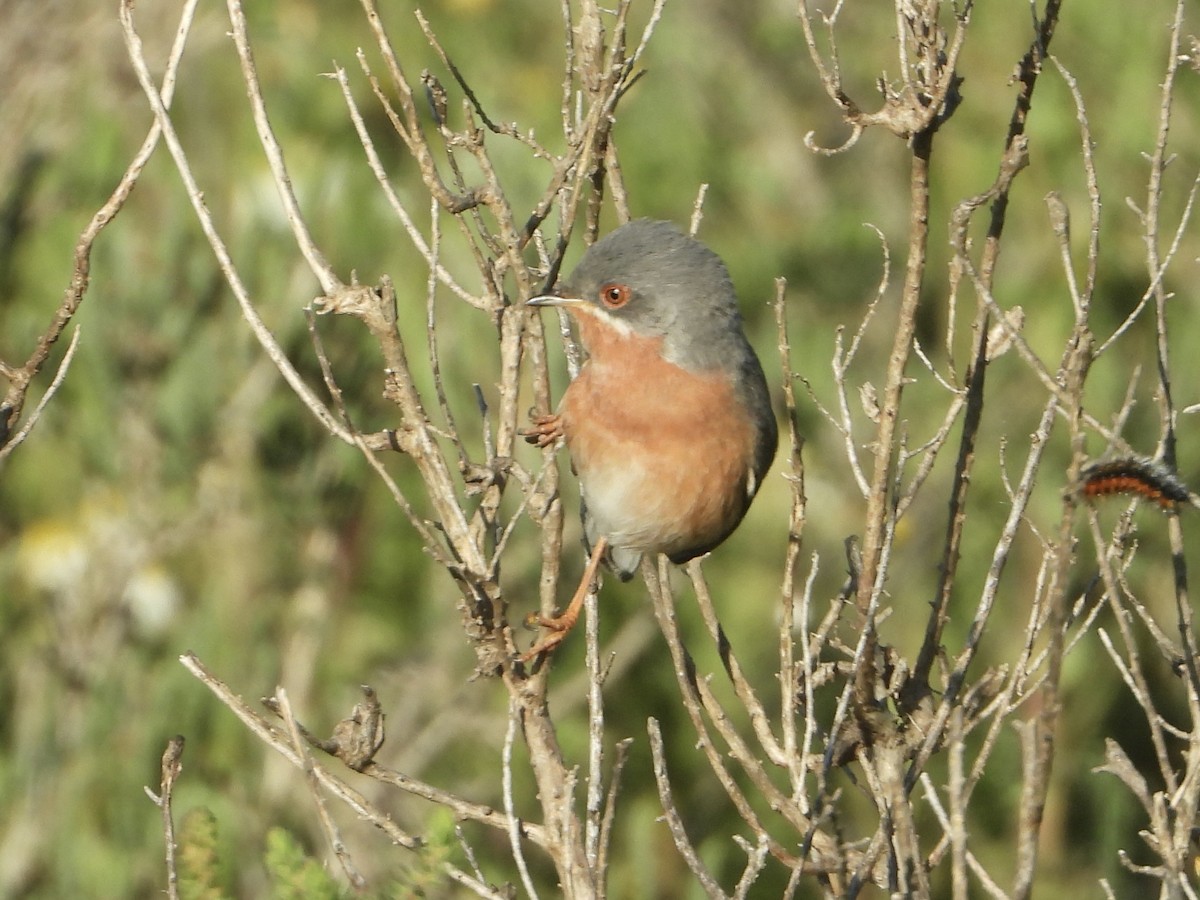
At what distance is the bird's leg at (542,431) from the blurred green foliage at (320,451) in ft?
8.08

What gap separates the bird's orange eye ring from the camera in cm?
446

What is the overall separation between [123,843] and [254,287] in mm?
2413

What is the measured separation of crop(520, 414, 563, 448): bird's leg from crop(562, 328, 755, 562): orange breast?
0.18 m

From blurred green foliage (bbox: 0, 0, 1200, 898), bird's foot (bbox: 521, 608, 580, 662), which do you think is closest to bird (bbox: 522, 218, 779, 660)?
bird's foot (bbox: 521, 608, 580, 662)

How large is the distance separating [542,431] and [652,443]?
403 millimetres

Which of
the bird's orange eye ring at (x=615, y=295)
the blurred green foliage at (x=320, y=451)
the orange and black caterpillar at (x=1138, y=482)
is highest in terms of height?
the orange and black caterpillar at (x=1138, y=482)

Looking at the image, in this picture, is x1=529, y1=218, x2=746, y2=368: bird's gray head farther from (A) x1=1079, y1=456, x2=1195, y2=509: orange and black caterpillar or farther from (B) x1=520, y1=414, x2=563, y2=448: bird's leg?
(A) x1=1079, y1=456, x2=1195, y2=509: orange and black caterpillar

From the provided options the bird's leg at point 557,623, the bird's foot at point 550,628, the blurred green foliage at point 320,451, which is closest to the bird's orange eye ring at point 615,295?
the bird's leg at point 557,623

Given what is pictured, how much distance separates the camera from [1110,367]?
7.56 metres

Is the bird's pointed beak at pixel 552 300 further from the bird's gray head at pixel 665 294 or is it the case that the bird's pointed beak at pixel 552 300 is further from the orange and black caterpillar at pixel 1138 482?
the orange and black caterpillar at pixel 1138 482

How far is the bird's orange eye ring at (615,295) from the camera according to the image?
14.6 ft

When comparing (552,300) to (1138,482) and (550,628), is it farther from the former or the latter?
(1138,482)

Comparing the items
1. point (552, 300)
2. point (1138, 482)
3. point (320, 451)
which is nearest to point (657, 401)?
point (552, 300)

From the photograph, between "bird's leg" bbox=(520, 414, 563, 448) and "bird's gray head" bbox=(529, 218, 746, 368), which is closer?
"bird's leg" bbox=(520, 414, 563, 448)
